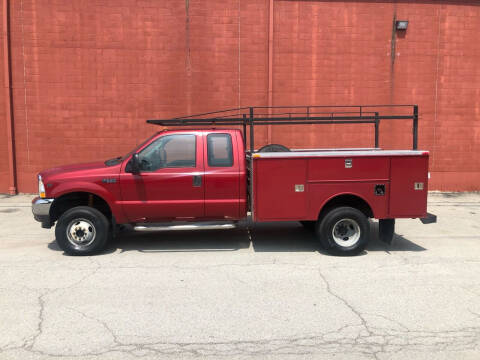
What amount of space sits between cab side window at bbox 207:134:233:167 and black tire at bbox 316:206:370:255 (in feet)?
5.90

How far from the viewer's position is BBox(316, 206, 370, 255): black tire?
6.57 metres

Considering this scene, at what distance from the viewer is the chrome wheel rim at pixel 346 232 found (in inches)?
261

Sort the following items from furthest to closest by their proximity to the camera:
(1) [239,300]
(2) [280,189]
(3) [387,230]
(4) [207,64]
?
(4) [207,64]
(3) [387,230]
(2) [280,189]
(1) [239,300]

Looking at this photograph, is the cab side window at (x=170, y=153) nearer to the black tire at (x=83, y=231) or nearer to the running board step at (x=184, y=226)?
the running board step at (x=184, y=226)

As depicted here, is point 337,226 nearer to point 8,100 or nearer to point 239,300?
point 239,300

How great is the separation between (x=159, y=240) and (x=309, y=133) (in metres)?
6.94

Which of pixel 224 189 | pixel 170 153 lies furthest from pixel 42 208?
pixel 224 189

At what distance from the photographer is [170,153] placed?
264 inches

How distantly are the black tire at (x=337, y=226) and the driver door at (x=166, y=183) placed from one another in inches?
77.9

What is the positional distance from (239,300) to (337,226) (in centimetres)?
254

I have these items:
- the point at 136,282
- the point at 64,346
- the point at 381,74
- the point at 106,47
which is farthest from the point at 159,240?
the point at 381,74

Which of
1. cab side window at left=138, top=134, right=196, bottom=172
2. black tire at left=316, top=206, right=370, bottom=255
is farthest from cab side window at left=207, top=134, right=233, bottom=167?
black tire at left=316, top=206, right=370, bottom=255

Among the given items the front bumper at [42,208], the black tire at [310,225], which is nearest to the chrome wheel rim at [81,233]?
the front bumper at [42,208]

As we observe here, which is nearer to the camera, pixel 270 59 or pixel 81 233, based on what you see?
pixel 81 233
